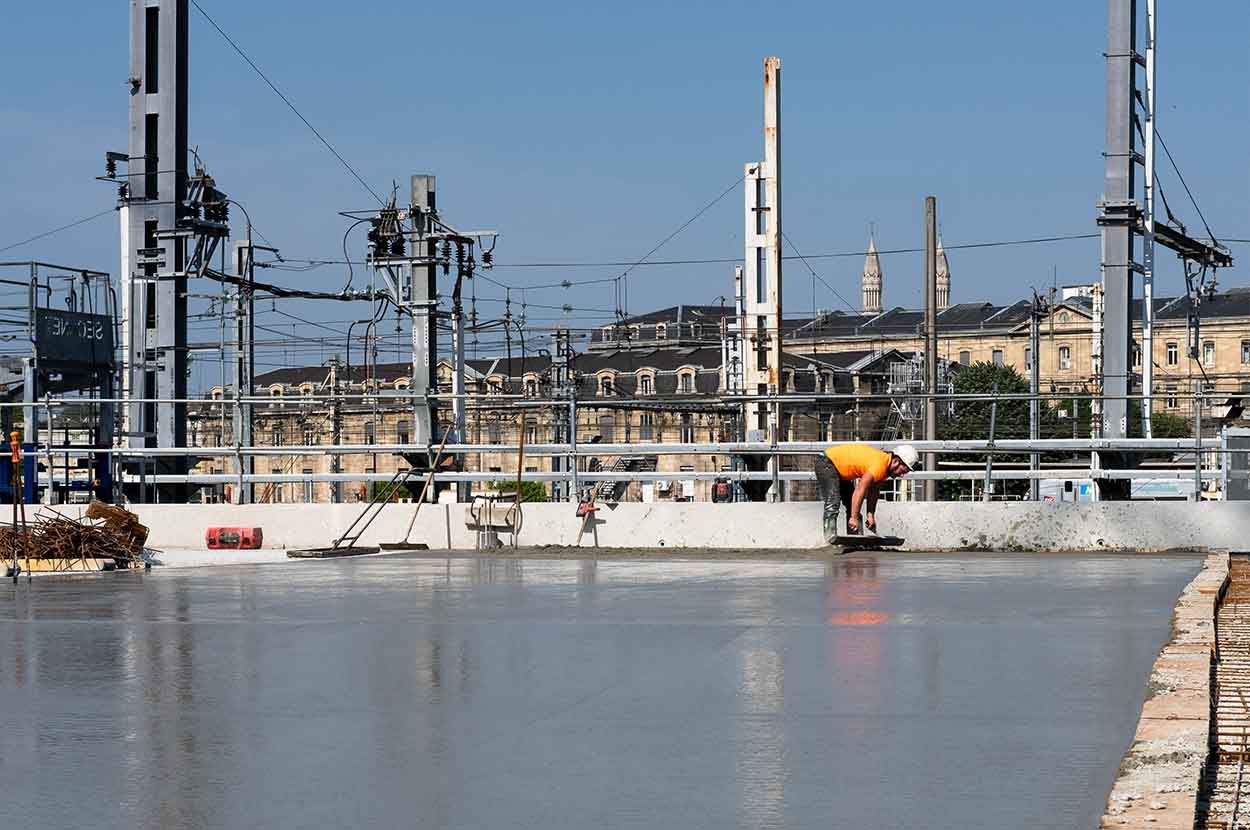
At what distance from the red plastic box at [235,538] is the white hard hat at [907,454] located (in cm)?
879

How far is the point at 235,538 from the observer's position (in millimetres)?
22891

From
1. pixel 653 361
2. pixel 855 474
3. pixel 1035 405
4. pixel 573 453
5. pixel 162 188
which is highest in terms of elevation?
pixel 653 361

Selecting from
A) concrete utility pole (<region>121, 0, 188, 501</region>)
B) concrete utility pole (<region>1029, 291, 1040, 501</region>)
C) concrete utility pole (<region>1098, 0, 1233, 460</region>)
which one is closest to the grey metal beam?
concrete utility pole (<region>1098, 0, 1233, 460</region>)

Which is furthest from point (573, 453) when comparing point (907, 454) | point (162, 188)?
point (162, 188)

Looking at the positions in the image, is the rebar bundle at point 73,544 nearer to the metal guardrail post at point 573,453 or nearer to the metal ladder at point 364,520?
the metal ladder at point 364,520

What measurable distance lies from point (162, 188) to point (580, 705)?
859 inches

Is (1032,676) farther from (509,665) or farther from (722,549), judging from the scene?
(722,549)

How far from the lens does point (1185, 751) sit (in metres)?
6.46

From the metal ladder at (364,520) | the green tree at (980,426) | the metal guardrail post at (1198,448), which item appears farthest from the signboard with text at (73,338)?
the green tree at (980,426)

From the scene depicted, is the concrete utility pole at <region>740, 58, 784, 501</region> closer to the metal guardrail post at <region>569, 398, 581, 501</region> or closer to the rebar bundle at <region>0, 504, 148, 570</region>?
the metal guardrail post at <region>569, 398, 581, 501</region>

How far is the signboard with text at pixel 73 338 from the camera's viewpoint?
30.0 meters

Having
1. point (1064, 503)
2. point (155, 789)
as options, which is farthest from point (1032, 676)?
point (1064, 503)

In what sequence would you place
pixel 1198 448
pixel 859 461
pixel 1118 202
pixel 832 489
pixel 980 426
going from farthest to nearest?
pixel 980 426 < pixel 1118 202 < pixel 1198 448 < pixel 832 489 < pixel 859 461

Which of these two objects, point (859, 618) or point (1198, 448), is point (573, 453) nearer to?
point (1198, 448)
